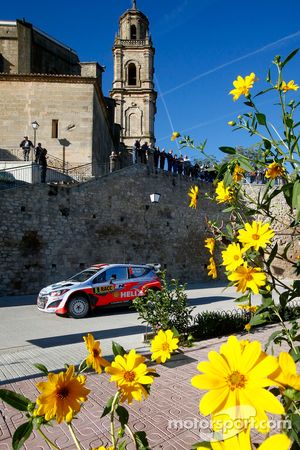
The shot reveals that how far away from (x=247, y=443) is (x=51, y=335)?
7.87 m

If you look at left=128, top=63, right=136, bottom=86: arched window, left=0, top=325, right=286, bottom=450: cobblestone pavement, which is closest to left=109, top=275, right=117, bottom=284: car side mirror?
left=0, top=325, right=286, bottom=450: cobblestone pavement

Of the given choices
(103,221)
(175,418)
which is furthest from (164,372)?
(103,221)

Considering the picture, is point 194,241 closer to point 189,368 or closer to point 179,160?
point 179,160

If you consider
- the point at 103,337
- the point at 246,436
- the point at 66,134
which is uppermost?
the point at 66,134

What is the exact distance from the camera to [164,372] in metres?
5.35

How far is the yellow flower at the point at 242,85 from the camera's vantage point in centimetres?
210

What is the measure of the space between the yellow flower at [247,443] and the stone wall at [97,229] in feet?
50.5

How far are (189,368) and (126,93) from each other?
144 ft

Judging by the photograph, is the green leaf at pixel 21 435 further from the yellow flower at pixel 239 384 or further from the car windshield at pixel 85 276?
the car windshield at pixel 85 276

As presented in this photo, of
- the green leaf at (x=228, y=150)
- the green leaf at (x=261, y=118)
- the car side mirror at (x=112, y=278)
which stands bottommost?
the car side mirror at (x=112, y=278)

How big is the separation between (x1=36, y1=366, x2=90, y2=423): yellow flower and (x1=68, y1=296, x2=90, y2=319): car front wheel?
9211 mm

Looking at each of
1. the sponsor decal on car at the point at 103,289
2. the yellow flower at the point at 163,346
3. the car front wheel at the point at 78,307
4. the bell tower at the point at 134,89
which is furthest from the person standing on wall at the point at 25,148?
the bell tower at the point at 134,89

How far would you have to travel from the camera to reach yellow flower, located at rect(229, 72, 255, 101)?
2096mm

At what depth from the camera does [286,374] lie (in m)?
0.96
